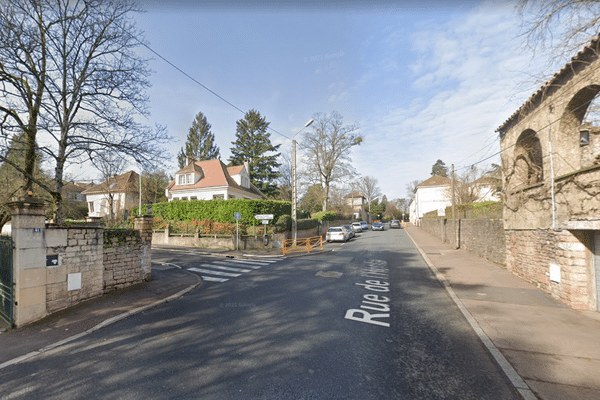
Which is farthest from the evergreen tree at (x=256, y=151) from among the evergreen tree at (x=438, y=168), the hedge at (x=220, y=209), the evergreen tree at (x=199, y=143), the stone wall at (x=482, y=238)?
the evergreen tree at (x=438, y=168)

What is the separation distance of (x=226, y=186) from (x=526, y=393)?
30.4 m

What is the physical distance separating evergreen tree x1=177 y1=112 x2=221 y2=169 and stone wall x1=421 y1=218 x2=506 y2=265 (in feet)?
144

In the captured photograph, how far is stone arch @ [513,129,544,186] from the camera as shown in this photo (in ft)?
31.2

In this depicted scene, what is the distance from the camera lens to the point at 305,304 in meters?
6.77

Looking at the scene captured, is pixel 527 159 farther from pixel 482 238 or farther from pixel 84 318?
pixel 84 318

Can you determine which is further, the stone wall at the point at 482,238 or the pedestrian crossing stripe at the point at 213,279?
the stone wall at the point at 482,238

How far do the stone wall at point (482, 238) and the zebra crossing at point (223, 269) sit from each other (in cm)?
1090

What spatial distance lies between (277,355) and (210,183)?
3041 cm

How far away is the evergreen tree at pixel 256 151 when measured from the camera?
4381cm

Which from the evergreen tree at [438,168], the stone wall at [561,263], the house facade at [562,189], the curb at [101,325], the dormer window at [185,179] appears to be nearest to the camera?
the curb at [101,325]

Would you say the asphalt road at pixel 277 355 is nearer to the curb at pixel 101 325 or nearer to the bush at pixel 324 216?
the curb at pixel 101 325

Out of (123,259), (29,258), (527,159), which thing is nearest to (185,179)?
(123,259)

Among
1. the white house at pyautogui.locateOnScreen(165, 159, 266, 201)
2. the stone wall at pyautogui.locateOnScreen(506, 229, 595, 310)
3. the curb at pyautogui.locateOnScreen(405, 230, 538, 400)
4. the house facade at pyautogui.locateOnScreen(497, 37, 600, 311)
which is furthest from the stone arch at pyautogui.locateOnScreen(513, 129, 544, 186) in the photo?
the white house at pyautogui.locateOnScreen(165, 159, 266, 201)

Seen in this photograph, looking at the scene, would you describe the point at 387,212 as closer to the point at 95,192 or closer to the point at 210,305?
the point at 95,192
